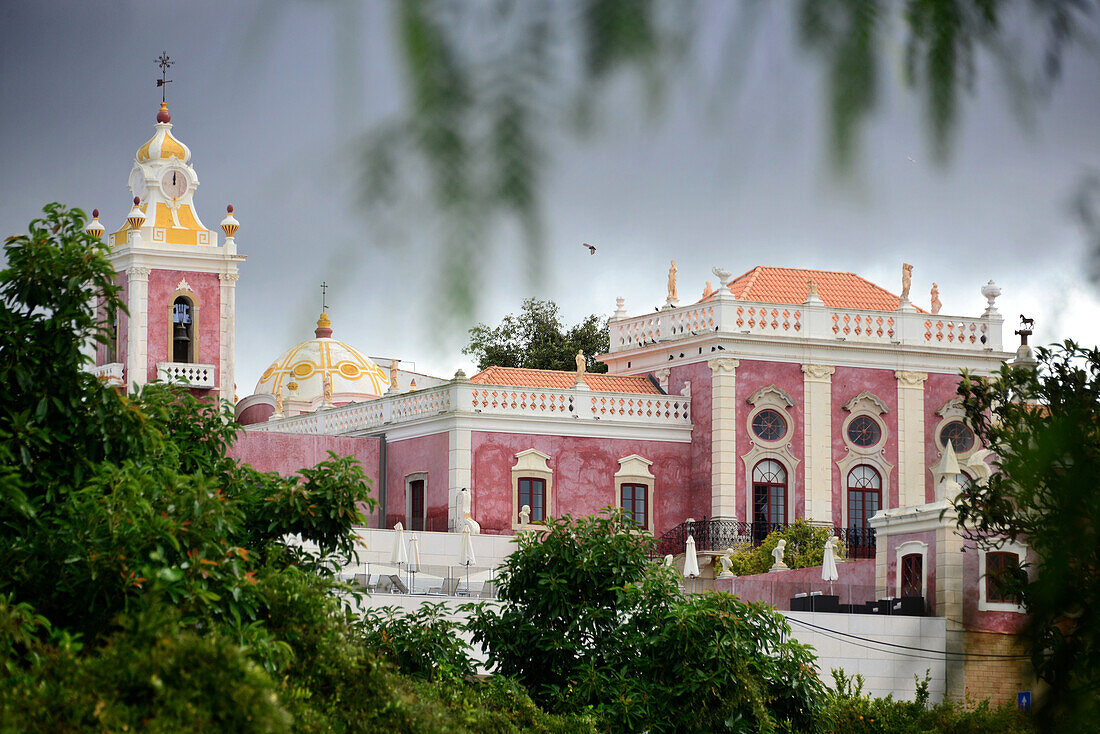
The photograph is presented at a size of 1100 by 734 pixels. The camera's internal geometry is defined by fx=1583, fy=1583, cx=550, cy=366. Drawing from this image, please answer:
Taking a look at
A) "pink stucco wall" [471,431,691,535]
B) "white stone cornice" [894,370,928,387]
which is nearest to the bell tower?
"pink stucco wall" [471,431,691,535]

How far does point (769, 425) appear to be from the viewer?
3306cm

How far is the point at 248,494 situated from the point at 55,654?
3.56 metres

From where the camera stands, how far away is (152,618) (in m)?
8.88

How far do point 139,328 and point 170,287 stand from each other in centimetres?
128

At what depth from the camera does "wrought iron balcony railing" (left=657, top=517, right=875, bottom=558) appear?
31812mm

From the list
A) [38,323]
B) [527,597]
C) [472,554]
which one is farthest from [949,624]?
[38,323]

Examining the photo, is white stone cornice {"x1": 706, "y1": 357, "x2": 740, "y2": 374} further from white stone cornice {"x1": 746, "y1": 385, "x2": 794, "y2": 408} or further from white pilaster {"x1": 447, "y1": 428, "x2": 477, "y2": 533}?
white pilaster {"x1": 447, "y1": 428, "x2": 477, "y2": 533}

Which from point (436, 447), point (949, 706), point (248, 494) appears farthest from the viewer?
point (436, 447)

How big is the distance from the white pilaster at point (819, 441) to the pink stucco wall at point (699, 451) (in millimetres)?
2037

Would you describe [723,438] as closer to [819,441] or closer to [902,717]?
[819,441]

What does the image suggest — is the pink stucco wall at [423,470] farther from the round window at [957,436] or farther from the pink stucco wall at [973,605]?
the pink stucco wall at [973,605]

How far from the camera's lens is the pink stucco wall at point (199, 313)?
126ft

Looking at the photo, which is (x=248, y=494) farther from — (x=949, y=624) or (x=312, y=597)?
(x=949, y=624)

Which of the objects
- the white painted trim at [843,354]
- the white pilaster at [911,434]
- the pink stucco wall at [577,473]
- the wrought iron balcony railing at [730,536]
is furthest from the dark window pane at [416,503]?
the white pilaster at [911,434]
